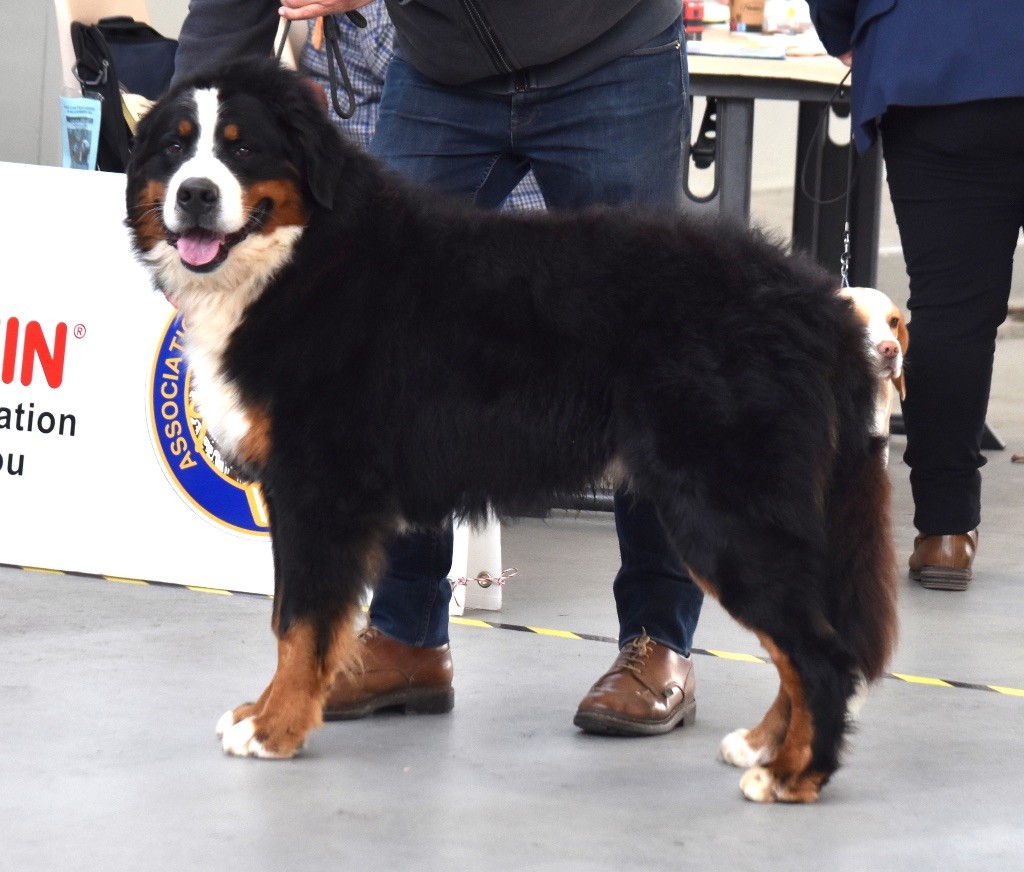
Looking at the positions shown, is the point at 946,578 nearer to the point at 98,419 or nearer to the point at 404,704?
the point at 404,704

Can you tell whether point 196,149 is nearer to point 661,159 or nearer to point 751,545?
point 661,159

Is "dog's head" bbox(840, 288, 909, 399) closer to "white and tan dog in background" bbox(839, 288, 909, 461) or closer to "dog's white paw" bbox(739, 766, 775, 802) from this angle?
"white and tan dog in background" bbox(839, 288, 909, 461)

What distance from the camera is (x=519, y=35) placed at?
9.07 ft

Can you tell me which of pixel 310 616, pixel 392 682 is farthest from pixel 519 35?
pixel 392 682

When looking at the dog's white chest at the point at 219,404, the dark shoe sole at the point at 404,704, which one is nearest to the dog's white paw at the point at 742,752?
the dark shoe sole at the point at 404,704

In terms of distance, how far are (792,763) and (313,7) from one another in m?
1.67

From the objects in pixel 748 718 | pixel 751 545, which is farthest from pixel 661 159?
pixel 748 718

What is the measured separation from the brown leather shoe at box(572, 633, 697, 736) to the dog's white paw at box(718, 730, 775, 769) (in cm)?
19

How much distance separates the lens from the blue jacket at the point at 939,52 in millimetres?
3766

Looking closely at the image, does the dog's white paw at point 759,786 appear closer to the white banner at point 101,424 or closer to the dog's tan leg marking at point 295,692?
the dog's tan leg marking at point 295,692

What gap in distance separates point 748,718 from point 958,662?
2.42ft

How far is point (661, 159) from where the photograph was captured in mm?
2912

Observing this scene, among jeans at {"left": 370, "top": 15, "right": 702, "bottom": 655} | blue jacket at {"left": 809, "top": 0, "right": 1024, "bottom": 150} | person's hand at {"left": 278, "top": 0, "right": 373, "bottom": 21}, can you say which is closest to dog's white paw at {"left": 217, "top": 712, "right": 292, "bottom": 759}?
jeans at {"left": 370, "top": 15, "right": 702, "bottom": 655}

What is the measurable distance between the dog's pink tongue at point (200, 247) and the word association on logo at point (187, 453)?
1282mm
